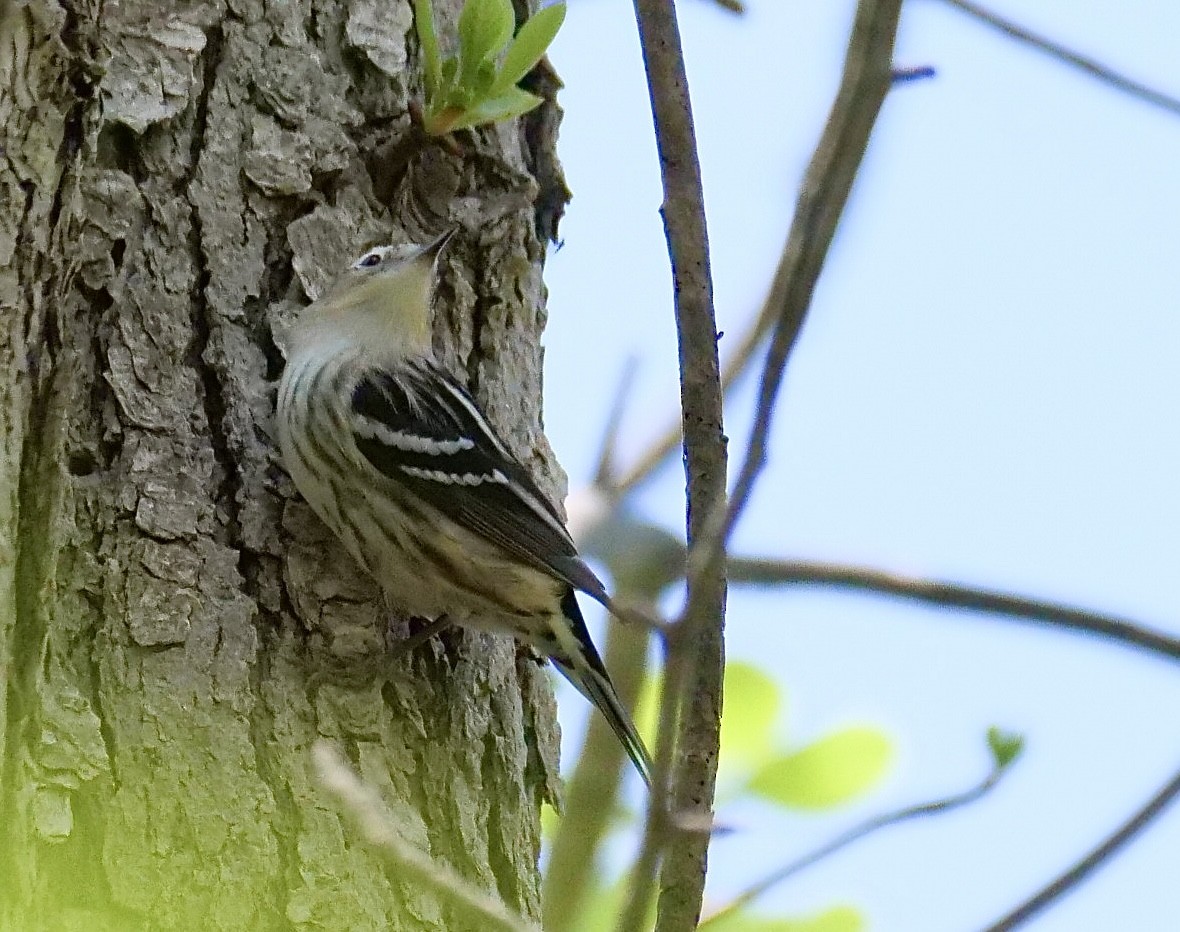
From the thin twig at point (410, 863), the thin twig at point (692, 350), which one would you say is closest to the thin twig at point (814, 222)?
the thin twig at point (692, 350)

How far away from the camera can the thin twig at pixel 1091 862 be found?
1.68 m

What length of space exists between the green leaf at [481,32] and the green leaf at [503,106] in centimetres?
6

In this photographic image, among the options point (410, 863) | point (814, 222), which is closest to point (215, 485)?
point (410, 863)

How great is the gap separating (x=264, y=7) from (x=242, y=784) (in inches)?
69.5

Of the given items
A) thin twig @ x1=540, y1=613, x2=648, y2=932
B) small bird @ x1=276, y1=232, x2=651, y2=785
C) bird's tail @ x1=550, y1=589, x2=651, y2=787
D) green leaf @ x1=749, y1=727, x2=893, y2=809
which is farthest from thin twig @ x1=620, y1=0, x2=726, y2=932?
green leaf @ x1=749, y1=727, x2=893, y2=809

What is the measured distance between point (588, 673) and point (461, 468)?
23.4 inches

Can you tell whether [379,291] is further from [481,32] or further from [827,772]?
[827,772]

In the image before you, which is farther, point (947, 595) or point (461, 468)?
point (461, 468)

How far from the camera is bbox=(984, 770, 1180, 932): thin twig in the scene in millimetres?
1683

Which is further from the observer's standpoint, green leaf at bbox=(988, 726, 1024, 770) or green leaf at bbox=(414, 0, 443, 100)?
green leaf at bbox=(414, 0, 443, 100)

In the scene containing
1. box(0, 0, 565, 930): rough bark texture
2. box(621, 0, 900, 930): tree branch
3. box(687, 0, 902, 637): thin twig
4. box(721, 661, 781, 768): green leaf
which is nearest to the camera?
box(621, 0, 900, 930): tree branch

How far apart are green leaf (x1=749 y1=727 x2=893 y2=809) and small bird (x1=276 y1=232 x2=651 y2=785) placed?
76 cm

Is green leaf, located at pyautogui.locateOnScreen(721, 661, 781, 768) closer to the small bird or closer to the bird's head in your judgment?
the small bird

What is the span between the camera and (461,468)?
3.63m
